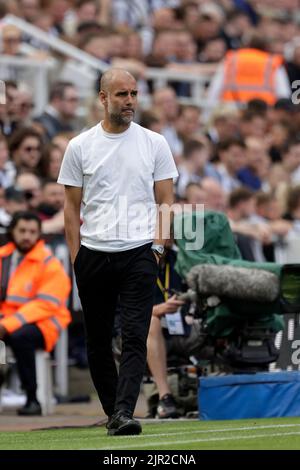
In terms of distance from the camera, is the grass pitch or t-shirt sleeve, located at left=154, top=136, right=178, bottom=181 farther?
t-shirt sleeve, located at left=154, top=136, right=178, bottom=181

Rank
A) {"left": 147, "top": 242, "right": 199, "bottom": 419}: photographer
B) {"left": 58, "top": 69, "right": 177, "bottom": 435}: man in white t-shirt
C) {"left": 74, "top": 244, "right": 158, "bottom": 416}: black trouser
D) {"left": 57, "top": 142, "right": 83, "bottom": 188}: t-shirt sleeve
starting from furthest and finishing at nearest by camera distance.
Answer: {"left": 147, "top": 242, "right": 199, "bottom": 419}: photographer < {"left": 57, "top": 142, "right": 83, "bottom": 188}: t-shirt sleeve < {"left": 58, "top": 69, "right": 177, "bottom": 435}: man in white t-shirt < {"left": 74, "top": 244, "right": 158, "bottom": 416}: black trouser

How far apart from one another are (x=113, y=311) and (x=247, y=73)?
1312cm

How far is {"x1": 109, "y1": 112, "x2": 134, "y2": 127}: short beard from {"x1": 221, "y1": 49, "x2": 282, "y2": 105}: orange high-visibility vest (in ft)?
42.4

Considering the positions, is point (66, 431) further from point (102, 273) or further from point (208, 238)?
point (208, 238)

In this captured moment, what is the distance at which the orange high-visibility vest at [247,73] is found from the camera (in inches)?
890

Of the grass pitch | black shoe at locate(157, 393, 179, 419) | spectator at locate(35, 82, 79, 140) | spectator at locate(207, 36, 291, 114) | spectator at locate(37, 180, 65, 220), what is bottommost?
black shoe at locate(157, 393, 179, 419)

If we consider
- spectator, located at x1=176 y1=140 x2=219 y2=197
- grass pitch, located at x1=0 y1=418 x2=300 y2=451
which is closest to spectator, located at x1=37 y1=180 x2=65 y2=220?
spectator, located at x1=176 y1=140 x2=219 y2=197

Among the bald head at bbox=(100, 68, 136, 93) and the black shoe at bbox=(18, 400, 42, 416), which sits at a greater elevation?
the bald head at bbox=(100, 68, 136, 93)

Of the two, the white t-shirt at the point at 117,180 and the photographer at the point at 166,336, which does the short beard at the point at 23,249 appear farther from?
the white t-shirt at the point at 117,180

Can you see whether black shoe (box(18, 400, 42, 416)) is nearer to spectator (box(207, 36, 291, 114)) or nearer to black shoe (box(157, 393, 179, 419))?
black shoe (box(157, 393, 179, 419))

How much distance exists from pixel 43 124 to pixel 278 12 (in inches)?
480

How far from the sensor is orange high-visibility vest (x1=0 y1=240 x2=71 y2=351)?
14.1m

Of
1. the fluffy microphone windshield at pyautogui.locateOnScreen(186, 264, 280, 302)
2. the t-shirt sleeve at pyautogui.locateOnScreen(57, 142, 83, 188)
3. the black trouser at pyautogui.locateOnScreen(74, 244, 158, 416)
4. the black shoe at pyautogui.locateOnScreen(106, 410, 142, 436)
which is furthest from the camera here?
the fluffy microphone windshield at pyautogui.locateOnScreen(186, 264, 280, 302)
